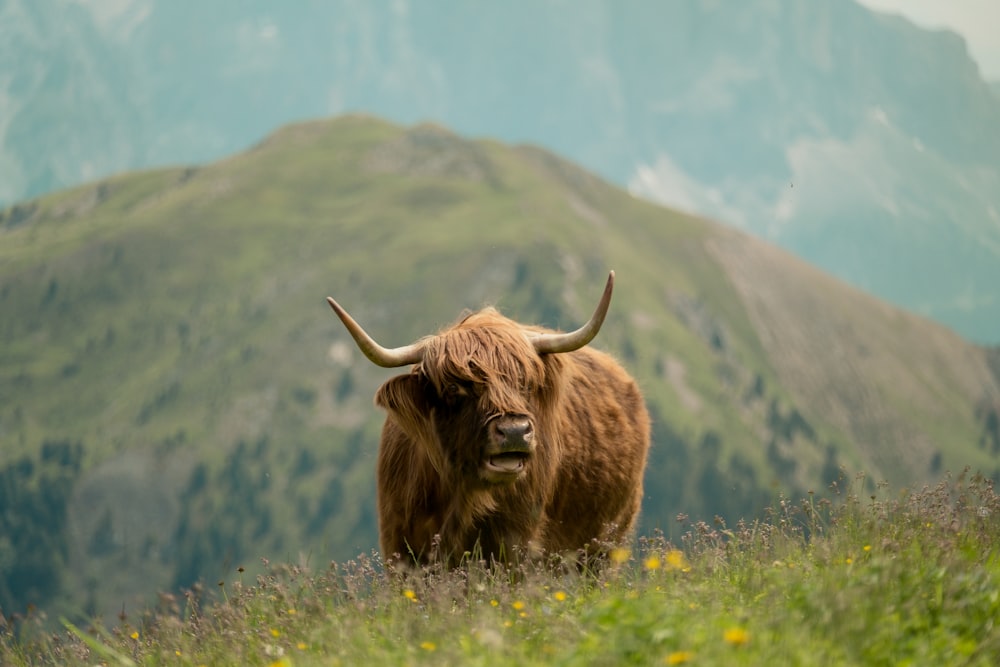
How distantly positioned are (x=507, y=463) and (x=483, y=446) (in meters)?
0.24

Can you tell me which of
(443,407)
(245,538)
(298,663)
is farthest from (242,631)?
(245,538)

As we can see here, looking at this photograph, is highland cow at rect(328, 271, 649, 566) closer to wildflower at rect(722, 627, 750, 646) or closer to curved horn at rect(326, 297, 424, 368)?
curved horn at rect(326, 297, 424, 368)

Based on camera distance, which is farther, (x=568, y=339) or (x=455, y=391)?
(x=568, y=339)

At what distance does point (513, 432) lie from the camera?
766 centimetres

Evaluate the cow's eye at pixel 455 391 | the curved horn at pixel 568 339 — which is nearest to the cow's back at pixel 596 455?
the curved horn at pixel 568 339

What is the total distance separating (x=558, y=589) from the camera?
6227 millimetres

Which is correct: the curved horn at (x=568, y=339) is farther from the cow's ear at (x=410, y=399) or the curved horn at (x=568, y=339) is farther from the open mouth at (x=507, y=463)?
the open mouth at (x=507, y=463)

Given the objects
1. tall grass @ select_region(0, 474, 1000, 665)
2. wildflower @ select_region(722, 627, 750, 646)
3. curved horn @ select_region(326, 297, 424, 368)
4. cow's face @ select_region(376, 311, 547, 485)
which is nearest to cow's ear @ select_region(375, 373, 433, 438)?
cow's face @ select_region(376, 311, 547, 485)

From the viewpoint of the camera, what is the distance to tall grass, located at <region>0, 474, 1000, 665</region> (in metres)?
4.23

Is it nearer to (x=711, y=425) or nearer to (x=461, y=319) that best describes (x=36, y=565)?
(x=711, y=425)

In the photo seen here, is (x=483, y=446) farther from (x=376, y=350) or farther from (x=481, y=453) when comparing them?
(x=376, y=350)

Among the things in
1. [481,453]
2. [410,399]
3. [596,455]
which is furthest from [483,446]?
[596,455]

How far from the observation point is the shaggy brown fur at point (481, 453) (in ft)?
26.4

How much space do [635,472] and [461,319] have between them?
248 cm
